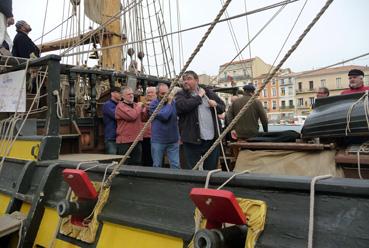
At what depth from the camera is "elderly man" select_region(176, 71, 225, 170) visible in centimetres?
339

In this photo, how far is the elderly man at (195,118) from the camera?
11.1 ft

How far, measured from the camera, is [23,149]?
290 cm

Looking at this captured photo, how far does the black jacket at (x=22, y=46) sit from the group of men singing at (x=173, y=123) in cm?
143

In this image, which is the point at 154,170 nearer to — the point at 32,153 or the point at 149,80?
the point at 32,153

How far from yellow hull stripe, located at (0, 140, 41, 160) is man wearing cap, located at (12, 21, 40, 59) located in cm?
205

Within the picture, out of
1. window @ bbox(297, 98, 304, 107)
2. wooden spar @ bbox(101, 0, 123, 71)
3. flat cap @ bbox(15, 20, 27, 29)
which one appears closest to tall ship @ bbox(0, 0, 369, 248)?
flat cap @ bbox(15, 20, 27, 29)

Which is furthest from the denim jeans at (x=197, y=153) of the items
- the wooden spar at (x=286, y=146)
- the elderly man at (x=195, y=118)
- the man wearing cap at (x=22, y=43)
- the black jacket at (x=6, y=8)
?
the man wearing cap at (x=22, y=43)

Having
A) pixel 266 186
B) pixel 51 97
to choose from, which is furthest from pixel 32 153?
pixel 266 186

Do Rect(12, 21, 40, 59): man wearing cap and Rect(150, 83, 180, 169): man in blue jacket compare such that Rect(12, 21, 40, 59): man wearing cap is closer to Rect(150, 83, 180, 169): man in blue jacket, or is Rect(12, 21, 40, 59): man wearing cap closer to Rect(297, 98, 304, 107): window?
Rect(150, 83, 180, 169): man in blue jacket

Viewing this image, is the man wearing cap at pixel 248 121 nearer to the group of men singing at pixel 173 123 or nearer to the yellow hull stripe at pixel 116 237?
the group of men singing at pixel 173 123

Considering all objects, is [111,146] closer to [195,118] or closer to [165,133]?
[165,133]

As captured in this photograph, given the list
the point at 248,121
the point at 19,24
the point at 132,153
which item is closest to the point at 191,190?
the point at 132,153

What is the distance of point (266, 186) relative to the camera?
146 centimetres

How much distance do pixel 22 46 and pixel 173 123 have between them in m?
2.53
